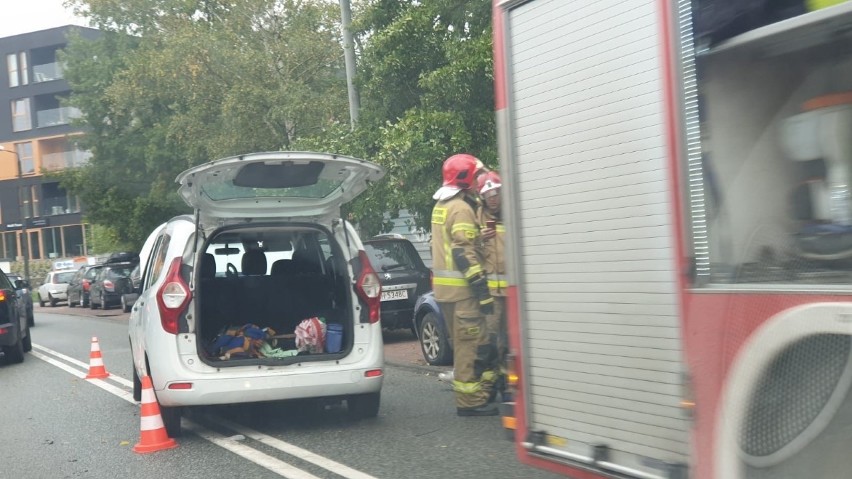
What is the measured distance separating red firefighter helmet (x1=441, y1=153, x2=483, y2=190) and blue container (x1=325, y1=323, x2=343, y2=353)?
142cm

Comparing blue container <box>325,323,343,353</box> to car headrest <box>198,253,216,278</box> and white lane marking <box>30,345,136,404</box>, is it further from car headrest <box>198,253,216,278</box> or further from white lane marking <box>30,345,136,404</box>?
white lane marking <box>30,345,136,404</box>

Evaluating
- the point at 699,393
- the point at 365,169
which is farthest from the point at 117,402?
the point at 699,393

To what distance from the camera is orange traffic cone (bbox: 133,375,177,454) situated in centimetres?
726

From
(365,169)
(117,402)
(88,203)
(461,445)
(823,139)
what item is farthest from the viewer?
(88,203)

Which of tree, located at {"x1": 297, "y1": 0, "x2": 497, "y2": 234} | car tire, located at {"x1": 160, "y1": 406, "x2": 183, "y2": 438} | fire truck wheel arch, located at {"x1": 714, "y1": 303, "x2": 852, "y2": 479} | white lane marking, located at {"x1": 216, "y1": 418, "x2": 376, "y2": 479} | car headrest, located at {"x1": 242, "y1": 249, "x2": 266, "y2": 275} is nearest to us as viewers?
fire truck wheel arch, located at {"x1": 714, "y1": 303, "x2": 852, "y2": 479}

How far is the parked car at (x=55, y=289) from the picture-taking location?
135 feet

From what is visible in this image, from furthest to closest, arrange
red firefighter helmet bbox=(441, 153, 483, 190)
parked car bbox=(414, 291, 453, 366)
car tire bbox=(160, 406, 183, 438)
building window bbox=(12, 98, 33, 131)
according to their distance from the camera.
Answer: building window bbox=(12, 98, 33, 131) → parked car bbox=(414, 291, 453, 366) → red firefighter helmet bbox=(441, 153, 483, 190) → car tire bbox=(160, 406, 183, 438)

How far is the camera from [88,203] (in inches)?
1449

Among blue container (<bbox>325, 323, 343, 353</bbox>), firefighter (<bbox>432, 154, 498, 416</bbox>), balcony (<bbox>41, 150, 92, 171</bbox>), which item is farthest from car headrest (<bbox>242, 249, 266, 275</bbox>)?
balcony (<bbox>41, 150, 92, 171</bbox>)

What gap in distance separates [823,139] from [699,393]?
1004 millimetres

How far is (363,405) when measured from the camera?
798cm

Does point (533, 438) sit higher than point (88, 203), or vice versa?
point (88, 203)

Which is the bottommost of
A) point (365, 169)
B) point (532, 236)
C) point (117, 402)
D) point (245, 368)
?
point (117, 402)

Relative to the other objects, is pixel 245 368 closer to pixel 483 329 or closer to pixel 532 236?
pixel 483 329
